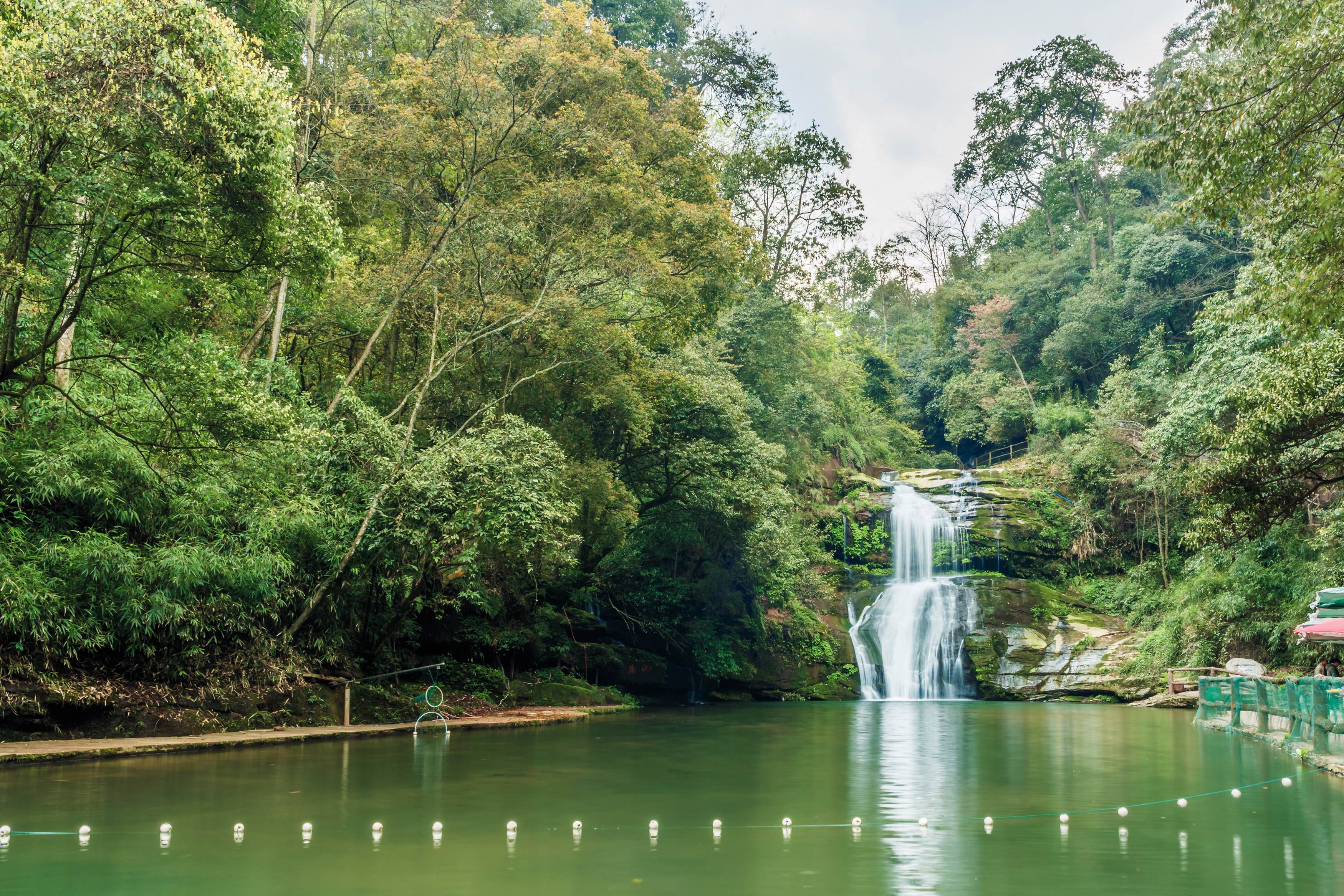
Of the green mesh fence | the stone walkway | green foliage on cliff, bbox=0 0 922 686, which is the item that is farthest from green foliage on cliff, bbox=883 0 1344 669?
the stone walkway

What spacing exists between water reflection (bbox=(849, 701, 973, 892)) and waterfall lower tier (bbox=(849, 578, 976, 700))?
665cm

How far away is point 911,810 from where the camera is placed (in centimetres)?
859

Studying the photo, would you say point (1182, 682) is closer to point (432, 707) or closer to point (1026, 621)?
point (1026, 621)

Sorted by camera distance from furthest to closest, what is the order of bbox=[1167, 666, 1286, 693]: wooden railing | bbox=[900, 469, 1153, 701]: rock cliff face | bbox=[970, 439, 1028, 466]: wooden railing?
→ 1. bbox=[970, 439, 1028, 466]: wooden railing
2. bbox=[900, 469, 1153, 701]: rock cliff face
3. bbox=[1167, 666, 1286, 693]: wooden railing

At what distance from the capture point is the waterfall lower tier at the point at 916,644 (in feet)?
91.0

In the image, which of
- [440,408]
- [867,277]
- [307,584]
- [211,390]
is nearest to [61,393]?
[211,390]

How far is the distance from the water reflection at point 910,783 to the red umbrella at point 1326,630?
4.99 metres

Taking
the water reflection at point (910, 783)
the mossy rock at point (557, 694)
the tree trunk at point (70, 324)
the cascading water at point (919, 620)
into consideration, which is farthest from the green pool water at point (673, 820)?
the cascading water at point (919, 620)

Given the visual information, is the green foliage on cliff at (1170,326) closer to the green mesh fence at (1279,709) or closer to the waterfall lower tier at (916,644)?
the green mesh fence at (1279,709)

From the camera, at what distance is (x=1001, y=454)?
4369 cm

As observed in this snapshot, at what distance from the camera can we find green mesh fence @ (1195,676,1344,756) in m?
11.5

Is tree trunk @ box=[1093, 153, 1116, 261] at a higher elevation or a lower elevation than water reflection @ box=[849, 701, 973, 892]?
higher

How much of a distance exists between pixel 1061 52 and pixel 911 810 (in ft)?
147

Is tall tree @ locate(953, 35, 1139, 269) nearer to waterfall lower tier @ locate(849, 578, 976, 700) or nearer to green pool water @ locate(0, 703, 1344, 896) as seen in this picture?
waterfall lower tier @ locate(849, 578, 976, 700)
